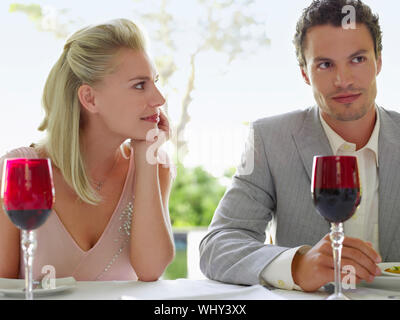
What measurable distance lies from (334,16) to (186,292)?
1.11 meters

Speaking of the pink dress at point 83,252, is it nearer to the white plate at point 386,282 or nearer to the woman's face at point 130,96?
the woman's face at point 130,96

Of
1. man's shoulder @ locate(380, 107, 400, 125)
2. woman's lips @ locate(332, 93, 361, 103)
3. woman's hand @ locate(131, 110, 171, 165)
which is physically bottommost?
woman's hand @ locate(131, 110, 171, 165)

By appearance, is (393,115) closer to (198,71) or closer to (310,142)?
(310,142)

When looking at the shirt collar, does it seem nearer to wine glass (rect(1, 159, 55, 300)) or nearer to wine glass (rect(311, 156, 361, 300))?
wine glass (rect(311, 156, 361, 300))

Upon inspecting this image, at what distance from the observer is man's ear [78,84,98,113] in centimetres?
196

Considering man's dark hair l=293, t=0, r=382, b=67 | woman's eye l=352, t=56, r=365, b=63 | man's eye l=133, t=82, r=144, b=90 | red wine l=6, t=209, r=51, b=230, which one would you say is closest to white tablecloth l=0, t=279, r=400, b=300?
red wine l=6, t=209, r=51, b=230

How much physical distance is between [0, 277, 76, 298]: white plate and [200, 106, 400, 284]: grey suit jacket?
45 centimetres

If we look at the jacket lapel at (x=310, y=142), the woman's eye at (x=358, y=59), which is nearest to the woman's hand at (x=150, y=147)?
the jacket lapel at (x=310, y=142)

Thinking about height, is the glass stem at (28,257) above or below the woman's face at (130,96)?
below

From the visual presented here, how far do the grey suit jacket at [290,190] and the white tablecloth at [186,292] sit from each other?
0.85ft

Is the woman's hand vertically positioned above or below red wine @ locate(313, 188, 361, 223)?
above

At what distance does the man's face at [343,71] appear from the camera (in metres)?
1.86

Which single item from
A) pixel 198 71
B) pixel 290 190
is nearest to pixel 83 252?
pixel 290 190

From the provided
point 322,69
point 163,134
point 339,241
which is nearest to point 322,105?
point 322,69
